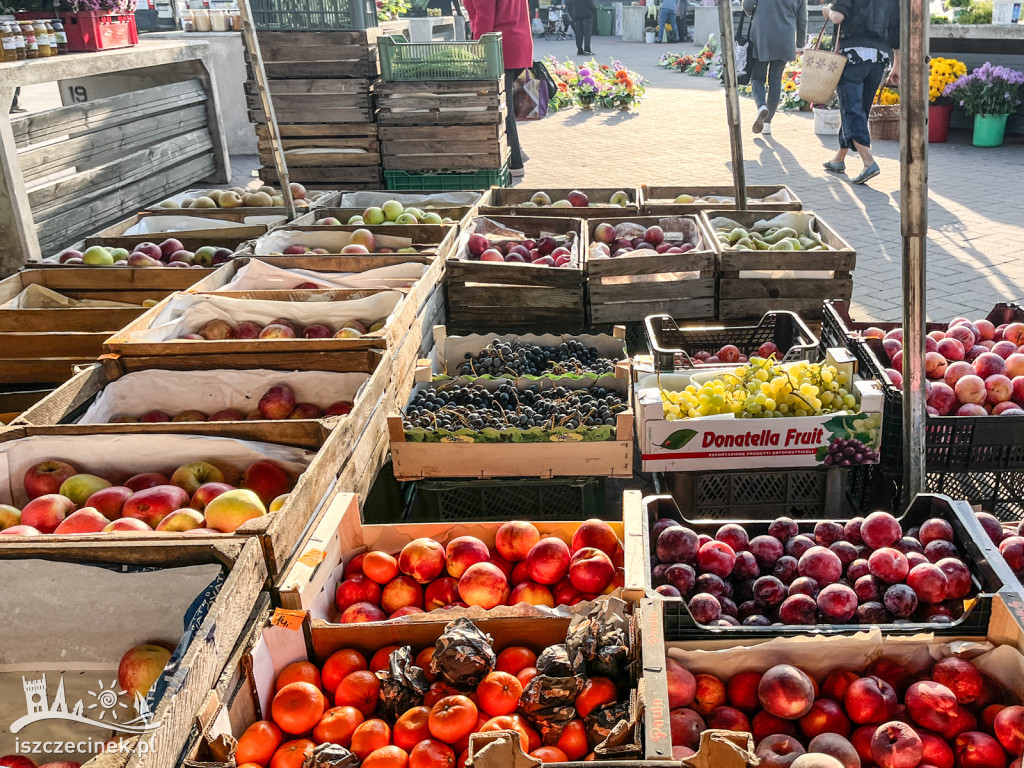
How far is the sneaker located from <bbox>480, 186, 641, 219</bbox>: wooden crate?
7057mm

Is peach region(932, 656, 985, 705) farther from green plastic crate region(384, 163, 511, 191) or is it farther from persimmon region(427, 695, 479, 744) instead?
green plastic crate region(384, 163, 511, 191)

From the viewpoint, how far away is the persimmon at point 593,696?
1947 millimetres

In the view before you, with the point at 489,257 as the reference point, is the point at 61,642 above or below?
below

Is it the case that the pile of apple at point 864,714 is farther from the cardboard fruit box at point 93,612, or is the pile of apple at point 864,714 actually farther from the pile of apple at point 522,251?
the pile of apple at point 522,251

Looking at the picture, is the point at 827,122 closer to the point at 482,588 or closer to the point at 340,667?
the point at 482,588

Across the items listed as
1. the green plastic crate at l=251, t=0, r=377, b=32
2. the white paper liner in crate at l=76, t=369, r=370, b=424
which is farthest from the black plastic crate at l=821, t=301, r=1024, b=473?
the green plastic crate at l=251, t=0, r=377, b=32

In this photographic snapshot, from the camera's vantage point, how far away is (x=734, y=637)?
213cm

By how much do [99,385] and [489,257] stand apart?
2.39m

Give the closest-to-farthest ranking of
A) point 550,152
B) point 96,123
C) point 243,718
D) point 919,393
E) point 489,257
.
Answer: point 243,718, point 919,393, point 489,257, point 96,123, point 550,152

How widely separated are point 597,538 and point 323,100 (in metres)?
6.46

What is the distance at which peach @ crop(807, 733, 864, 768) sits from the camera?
186 centimetres

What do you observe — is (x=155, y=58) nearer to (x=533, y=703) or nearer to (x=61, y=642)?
(x=61, y=642)

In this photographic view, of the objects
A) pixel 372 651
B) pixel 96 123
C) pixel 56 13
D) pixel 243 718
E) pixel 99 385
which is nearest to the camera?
pixel 243 718

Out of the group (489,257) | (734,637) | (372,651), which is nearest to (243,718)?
(372,651)
